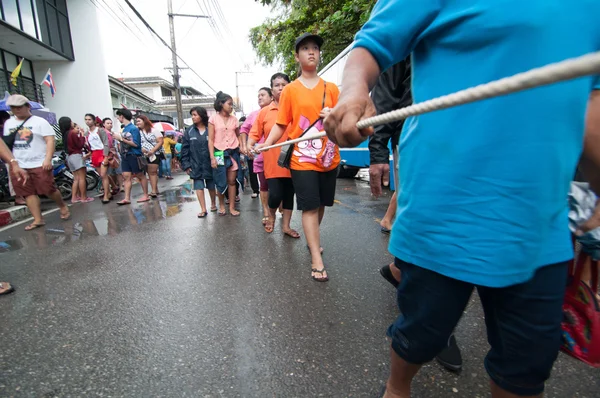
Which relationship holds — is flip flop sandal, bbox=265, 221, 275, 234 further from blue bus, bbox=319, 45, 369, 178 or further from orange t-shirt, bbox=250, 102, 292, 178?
blue bus, bbox=319, 45, 369, 178

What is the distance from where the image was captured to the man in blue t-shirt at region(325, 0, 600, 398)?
2.64 ft

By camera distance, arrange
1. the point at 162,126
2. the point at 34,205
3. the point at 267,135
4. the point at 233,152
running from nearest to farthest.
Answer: the point at 267,135
the point at 34,205
the point at 233,152
the point at 162,126

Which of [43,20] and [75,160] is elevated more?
[43,20]

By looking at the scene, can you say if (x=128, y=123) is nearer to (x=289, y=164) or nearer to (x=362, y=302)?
(x=289, y=164)

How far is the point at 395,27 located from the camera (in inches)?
37.5

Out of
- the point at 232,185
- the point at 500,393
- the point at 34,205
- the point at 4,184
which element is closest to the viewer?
the point at 500,393

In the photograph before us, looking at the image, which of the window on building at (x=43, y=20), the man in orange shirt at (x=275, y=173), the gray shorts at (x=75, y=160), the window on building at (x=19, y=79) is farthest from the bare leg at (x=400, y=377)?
the window on building at (x=19, y=79)

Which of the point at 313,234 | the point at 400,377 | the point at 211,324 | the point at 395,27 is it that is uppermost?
the point at 395,27

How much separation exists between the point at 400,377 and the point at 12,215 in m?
6.91

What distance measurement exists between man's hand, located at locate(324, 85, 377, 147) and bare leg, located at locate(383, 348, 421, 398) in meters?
0.75

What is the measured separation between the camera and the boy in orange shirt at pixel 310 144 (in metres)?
2.66

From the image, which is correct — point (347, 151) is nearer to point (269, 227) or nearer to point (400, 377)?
point (269, 227)

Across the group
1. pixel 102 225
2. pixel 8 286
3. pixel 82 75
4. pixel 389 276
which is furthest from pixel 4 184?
pixel 82 75

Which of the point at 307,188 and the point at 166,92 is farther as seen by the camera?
the point at 166,92
